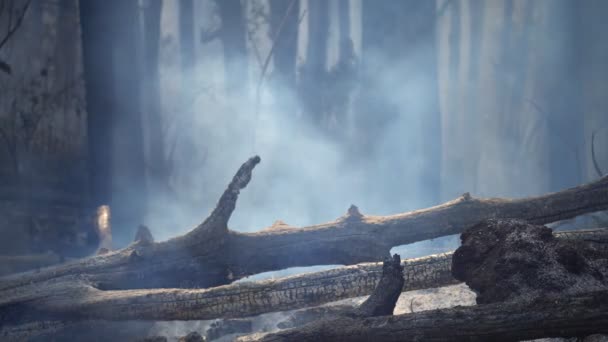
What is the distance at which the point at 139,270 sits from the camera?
12.7 feet

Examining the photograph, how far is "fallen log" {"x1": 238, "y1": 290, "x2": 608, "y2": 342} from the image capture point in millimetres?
2057

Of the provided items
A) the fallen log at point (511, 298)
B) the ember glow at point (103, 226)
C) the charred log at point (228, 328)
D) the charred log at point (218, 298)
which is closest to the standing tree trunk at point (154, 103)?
the ember glow at point (103, 226)

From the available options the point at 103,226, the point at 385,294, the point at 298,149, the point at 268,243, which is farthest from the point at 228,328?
the point at 298,149

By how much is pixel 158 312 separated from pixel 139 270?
2.11ft

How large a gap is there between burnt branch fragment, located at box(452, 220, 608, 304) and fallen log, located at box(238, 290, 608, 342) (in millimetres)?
249

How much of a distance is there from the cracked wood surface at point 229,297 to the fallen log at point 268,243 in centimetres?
31

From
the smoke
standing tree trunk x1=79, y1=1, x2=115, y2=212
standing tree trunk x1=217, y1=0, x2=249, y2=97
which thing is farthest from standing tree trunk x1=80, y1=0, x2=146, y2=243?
standing tree trunk x1=217, y1=0, x2=249, y2=97

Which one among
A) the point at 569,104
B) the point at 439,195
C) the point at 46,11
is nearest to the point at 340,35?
the point at 439,195

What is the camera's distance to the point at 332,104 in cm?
880

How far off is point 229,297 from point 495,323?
1.93 meters

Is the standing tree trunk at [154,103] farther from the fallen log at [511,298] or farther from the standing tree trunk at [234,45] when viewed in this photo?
the fallen log at [511,298]

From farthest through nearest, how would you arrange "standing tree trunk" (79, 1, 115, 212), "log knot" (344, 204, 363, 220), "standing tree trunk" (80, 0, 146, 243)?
"standing tree trunk" (80, 0, 146, 243), "standing tree trunk" (79, 1, 115, 212), "log knot" (344, 204, 363, 220)

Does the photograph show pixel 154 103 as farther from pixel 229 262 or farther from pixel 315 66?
pixel 229 262

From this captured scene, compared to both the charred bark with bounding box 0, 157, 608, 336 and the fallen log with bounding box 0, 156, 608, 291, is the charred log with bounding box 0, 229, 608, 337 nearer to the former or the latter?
the charred bark with bounding box 0, 157, 608, 336
